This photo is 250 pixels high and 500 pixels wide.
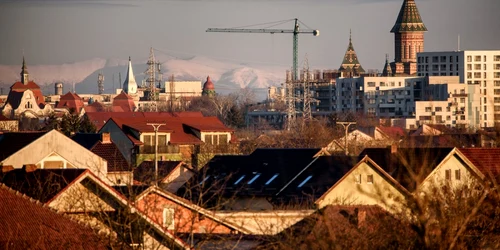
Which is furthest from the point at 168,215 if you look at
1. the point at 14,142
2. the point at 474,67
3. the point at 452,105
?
the point at 474,67

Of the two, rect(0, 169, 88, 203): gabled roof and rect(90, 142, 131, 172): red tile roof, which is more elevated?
rect(0, 169, 88, 203): gabled roof

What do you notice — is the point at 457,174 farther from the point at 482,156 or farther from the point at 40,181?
the point at 40,181

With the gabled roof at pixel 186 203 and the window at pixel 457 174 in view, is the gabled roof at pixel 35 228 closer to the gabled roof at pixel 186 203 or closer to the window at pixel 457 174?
the gabled roof at pixel 186 203

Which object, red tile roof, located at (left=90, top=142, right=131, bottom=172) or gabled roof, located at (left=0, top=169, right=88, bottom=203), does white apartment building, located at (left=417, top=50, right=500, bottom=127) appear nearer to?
red tile roof, located at (left=90, top=142, right=131, bottom=172)

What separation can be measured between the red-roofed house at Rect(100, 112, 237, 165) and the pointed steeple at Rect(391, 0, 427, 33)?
11844 cm

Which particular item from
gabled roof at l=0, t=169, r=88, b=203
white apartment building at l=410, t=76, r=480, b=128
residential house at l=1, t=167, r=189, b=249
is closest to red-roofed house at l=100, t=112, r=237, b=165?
gabled roof at l=0, t=169, r=88, b=203

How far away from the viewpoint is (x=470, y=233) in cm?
1959

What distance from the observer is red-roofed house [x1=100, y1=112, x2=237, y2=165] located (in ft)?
211

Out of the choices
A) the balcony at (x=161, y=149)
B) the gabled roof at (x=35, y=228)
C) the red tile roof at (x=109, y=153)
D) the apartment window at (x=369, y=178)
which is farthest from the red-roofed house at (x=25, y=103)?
the gabled roof at (x=35, y=228)

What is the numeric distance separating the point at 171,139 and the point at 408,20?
4943 inches

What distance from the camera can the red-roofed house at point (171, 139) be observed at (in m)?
64.3

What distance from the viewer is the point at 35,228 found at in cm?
1991

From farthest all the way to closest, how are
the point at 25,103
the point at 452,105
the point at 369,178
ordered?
1. the point at 25,103
2. the point at 452,105
3. the point at 369,178

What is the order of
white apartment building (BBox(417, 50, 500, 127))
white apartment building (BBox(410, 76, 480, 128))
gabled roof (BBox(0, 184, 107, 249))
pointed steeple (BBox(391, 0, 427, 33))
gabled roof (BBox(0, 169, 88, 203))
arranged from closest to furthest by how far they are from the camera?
gabled roof (BBox(0, 184, 107, 249)) < gabled roof (BBox(0, 169, 88, 203)) < white apartment building (BBox(410, 76, 480, 128)) < white apartment building (BBox(417, 50, 500, 127)) < pointed steeple (BBox(391, 0, 427, 33))
